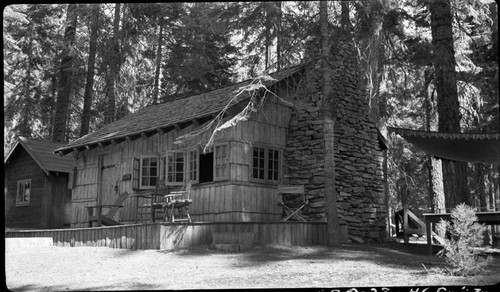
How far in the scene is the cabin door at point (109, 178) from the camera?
17.3 metres

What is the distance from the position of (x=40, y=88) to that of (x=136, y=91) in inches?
233

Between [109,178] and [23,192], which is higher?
[109,178]

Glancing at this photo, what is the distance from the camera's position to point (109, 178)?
1758 cm

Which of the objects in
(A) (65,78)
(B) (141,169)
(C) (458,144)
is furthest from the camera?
(A) (65,78)

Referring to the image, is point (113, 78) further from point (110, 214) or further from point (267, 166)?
point (267, 166)

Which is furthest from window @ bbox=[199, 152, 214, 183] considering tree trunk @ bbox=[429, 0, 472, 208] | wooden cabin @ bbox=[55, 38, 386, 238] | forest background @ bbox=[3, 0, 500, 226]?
tree trunk @ bbox=[429, 0, 472, 208]

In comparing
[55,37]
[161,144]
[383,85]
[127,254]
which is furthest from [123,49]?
[127,254]

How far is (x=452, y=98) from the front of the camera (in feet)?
46.6

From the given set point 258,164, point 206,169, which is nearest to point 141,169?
point 206,169

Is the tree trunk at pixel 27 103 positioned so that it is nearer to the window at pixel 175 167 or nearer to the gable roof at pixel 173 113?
the gable roof at pixel 173 113

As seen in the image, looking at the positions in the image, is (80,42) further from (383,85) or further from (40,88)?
(383,85)

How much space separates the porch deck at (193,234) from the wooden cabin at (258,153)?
1.28m

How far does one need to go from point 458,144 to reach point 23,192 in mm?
17612

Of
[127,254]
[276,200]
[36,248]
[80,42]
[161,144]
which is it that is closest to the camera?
[127,254]
